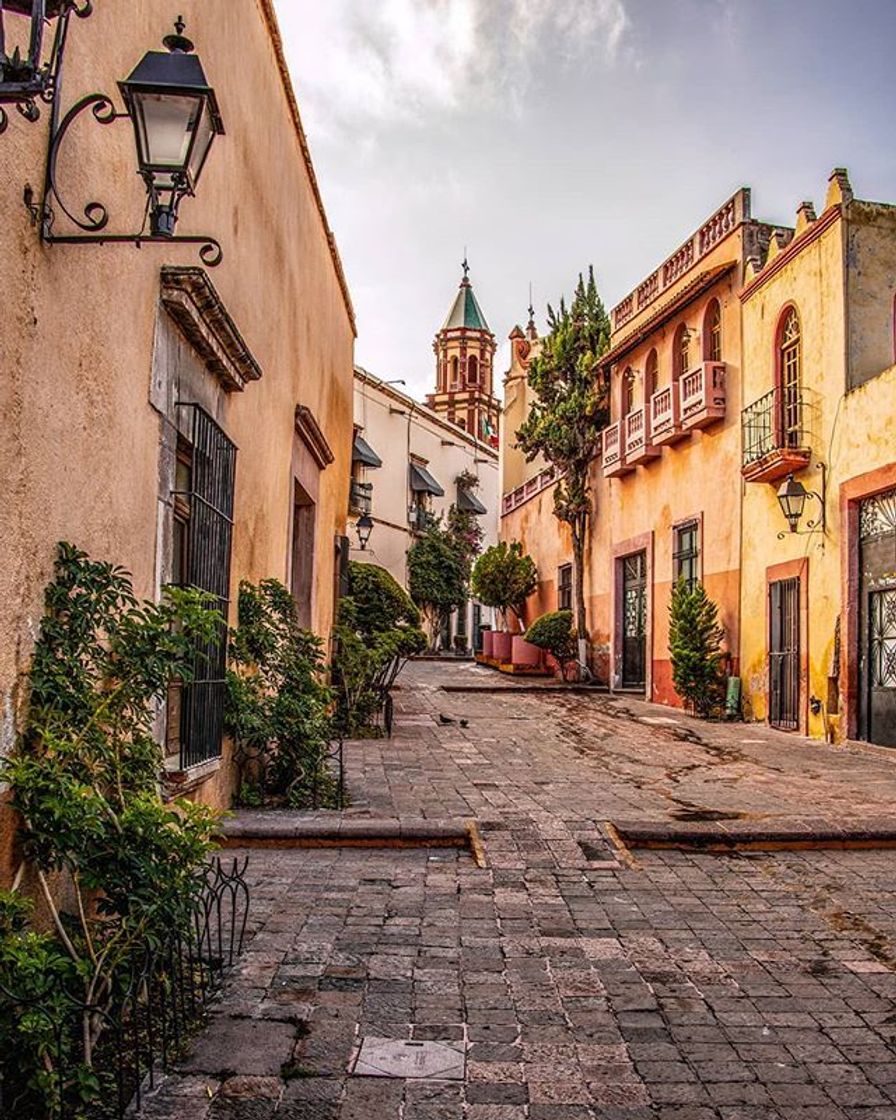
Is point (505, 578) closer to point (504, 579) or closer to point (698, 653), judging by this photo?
point (504, 579)

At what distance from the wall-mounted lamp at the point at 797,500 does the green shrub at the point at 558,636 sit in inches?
370

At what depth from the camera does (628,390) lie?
2100cm

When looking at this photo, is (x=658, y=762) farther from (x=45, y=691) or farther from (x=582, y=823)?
(x=45, y=691)

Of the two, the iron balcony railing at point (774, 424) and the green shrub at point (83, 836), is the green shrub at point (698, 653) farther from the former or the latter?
the green shrub at point (83, 836)

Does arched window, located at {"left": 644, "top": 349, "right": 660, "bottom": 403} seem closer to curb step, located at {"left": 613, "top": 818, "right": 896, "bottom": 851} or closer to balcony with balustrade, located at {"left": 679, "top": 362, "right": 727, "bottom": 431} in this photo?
balcony with balustrade, located at {"left": 679, "top": 362, "right": 727, "bottom": 431}

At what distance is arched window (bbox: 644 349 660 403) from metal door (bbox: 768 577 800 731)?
6387 mm

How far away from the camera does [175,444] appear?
16.9ft

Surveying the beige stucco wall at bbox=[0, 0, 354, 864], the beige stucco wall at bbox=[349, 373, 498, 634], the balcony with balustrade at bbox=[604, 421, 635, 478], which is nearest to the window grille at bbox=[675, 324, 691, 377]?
the balcony with balustrade at bbox=[604, 421, 635, 478]

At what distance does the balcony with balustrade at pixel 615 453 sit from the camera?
2017 cm

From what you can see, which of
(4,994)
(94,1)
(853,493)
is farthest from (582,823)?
(853,493)

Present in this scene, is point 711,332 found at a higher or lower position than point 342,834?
higher

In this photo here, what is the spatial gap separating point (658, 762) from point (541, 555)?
17.1 metres

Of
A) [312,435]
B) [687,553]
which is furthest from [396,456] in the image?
[312,435]

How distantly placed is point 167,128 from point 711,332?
47.6 feet
